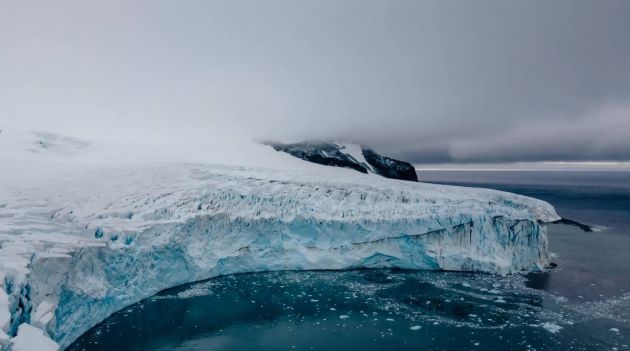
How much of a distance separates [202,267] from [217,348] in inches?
180

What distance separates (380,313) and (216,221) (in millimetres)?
6562

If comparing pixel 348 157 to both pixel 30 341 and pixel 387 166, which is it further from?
pixel 30 341

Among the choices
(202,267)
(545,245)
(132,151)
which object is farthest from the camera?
(132,151)

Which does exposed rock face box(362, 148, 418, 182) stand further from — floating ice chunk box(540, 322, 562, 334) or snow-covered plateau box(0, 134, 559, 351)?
floating ice chunk box(540, 322, 562, 334)

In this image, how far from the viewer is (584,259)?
1748 cm

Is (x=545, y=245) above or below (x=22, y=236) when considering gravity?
below

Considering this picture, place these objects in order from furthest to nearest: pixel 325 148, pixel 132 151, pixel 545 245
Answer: pixel 325 148 → pixel 132 151 → pixel 545 245

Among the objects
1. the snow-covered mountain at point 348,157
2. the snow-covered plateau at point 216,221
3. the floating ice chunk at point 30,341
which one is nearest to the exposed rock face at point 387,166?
the snow-covered mountain at point 348,157

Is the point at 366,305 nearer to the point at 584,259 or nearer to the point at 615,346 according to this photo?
the point at 615,346

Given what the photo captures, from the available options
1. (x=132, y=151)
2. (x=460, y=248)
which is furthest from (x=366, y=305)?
(x=132, y=151)

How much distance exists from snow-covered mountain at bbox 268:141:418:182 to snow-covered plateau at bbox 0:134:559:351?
4228mm

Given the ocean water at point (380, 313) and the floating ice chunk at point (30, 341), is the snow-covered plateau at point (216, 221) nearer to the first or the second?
the ocean water at point (380, 313)

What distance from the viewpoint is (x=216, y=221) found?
13.2 meters

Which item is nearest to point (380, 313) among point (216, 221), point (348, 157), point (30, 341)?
point (216, 221)
